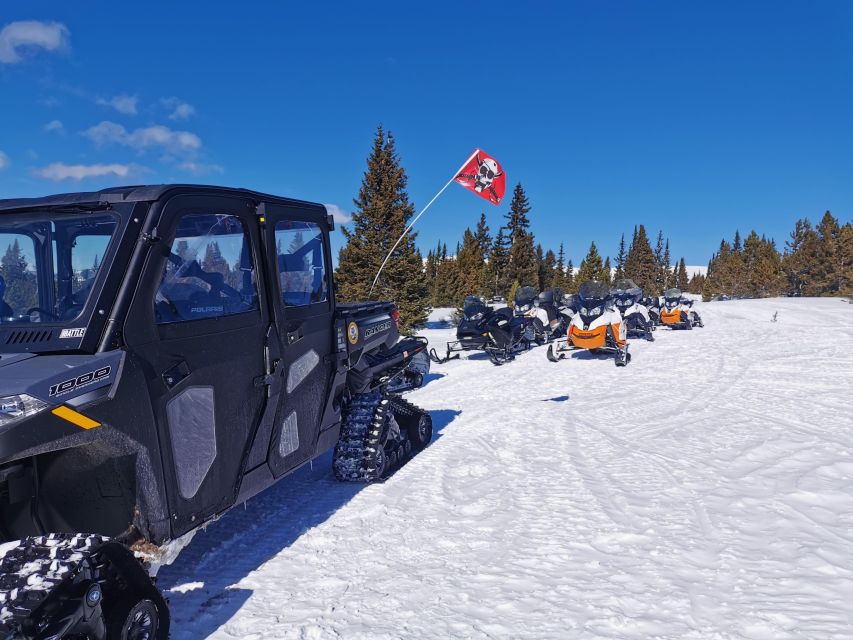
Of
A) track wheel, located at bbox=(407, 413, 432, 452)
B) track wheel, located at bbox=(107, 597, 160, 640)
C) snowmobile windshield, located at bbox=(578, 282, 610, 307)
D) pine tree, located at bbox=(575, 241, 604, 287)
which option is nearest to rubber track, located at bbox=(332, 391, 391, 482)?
track wheel, located at bbox=(407, 413, 432, 452)

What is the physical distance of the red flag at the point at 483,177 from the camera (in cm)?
1598

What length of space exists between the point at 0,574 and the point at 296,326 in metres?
2.20

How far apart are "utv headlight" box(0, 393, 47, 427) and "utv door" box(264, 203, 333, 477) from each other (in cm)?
164

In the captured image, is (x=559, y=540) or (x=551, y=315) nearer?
(x=559, y=540)

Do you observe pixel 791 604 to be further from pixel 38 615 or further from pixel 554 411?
pixel 554 411

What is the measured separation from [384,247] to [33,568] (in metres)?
21.3

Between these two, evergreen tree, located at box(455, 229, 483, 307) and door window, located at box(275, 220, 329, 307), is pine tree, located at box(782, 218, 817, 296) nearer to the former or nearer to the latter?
evergreen tree, located at box(455, 229, 483, 307)

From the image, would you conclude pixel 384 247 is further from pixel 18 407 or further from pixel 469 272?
pixel 469 272

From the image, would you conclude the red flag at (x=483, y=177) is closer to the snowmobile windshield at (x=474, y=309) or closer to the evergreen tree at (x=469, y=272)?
the snowmobile windshield at (x=474, y=309)

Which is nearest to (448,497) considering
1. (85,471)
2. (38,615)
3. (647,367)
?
(85,471)

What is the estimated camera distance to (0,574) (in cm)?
192

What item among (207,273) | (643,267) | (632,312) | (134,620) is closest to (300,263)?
(207,273)

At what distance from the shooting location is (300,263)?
4.11 metres

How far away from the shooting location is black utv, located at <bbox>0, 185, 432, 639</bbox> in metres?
2.12
